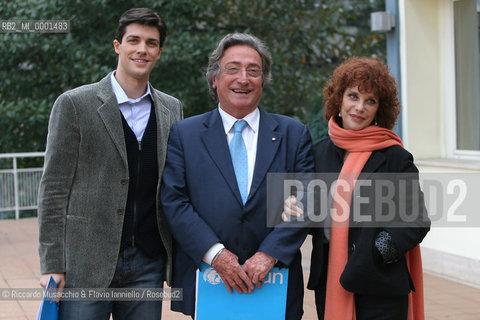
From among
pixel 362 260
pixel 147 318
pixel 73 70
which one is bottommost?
pixel 147 318

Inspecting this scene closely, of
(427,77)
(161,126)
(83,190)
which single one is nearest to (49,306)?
(83,190)

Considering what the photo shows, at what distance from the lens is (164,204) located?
2.93 m

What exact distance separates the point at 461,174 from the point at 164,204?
4.16m

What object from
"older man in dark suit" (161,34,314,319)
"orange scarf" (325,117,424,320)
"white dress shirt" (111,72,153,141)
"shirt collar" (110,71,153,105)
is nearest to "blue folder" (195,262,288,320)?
"older man in dark suit" (161,34,314,319)

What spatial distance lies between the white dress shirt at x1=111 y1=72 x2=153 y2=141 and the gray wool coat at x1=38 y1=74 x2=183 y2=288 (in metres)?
0.06

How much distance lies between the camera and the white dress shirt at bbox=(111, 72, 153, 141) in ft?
10.2

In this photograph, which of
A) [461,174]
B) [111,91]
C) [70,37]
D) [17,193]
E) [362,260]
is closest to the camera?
[362,260]

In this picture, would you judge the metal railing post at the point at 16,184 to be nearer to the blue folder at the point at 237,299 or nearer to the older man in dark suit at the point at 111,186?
the older man in dark suit at the point at 111,186

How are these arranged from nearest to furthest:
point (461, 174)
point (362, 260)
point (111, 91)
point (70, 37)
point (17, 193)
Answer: point (362, 260)
point (111, 91)
point (461, 174)
point (70, 37)
point (17, 193)

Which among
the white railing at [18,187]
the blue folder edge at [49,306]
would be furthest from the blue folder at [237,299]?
the white railing at [18,187]

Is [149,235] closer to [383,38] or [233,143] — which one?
[233,143]

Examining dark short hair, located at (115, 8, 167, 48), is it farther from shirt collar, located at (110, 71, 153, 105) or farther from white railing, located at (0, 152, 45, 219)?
white railing, located at (0, 152, 45, 219)

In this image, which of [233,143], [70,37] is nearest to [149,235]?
[233,143]

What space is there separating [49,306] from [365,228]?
1.48 meters
